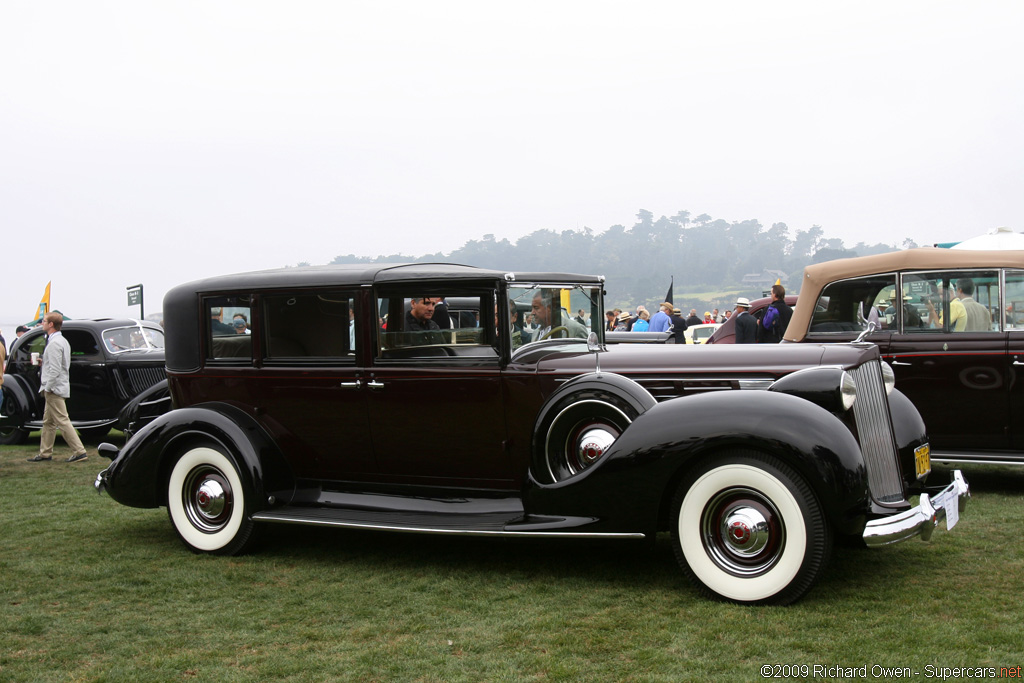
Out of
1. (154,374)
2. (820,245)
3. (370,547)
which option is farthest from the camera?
(820,245)

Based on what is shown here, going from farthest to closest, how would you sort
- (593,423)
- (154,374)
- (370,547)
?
(154,374) < (370,547) < (593,423)

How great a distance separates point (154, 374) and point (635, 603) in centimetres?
903

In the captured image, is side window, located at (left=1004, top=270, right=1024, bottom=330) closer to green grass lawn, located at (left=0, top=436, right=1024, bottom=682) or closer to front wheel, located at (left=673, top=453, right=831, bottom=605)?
green grass lawn, located at (left=0, top=436, right=1024, bottom=682)

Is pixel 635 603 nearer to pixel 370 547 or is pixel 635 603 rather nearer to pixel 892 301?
pixel 370 547

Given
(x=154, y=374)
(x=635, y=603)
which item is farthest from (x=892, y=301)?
(x=154, y=374)

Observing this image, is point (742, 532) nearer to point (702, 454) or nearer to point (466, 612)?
point (702, 454)

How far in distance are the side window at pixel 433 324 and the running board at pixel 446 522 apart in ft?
3.13

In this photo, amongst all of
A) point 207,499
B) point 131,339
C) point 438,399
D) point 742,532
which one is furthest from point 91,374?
point 742,532

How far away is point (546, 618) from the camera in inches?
157

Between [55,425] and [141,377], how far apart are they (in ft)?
4.67

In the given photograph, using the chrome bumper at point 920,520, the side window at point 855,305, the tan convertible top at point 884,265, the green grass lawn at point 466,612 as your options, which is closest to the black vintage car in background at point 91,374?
the green grass lawn at point 466,612

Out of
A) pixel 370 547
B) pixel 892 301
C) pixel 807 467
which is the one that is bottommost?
pixel 370 547

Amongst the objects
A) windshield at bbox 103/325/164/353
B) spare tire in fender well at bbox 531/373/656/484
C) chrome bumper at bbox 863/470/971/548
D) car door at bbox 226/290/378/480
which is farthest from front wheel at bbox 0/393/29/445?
chrome bumper at bbox 863/470/971/548

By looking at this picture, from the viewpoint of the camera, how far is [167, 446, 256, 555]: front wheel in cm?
537
